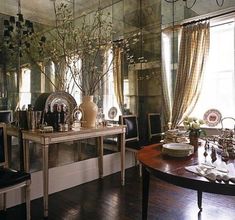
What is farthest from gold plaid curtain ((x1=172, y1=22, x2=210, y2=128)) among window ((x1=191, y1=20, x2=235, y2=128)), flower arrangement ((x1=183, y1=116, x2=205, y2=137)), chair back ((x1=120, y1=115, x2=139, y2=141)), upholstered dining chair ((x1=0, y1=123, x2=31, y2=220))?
upholstered dining chair ((x1=0, y1=123, x2=31, y2=220))

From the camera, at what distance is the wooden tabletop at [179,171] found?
1342 mm

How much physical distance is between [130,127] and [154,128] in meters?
0.55

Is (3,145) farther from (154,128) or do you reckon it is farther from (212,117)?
(212,117)

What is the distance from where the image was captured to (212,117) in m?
4.05

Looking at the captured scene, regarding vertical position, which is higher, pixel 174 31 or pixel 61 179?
pixel 174 31

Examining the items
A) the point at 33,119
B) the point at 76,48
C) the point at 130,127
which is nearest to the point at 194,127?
the point at 33,119

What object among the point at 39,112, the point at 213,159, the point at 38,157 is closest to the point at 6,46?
the point at 39,112

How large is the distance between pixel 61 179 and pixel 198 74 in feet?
9.00

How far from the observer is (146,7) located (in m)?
4.45

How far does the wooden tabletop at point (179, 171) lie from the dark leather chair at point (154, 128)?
199 cm

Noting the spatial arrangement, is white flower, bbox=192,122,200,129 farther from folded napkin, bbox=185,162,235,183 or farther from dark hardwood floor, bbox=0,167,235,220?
dark hardwood floor, bbox=0,167,235,220

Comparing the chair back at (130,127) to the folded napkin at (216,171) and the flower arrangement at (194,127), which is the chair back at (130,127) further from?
the folded napkin at (216,171)

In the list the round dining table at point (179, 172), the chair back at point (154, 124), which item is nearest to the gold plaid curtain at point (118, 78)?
the chair back at point (154, 124)

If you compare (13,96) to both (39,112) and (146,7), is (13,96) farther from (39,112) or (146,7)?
(146,7)
